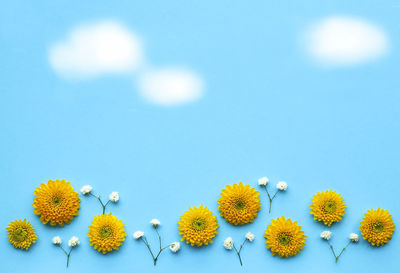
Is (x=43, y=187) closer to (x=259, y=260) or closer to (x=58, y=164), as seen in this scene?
(x=58, y=164)

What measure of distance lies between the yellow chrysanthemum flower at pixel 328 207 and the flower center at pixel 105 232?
30.1 inches

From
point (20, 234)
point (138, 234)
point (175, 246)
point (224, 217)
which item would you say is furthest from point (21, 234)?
point (224, 217)

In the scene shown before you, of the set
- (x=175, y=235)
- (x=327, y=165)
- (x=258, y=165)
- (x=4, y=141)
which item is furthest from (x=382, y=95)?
(x=4, y=141)

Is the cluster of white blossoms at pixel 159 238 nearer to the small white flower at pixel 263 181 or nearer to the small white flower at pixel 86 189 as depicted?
the small white flower at pixel 86 189

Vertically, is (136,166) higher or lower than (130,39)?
lower

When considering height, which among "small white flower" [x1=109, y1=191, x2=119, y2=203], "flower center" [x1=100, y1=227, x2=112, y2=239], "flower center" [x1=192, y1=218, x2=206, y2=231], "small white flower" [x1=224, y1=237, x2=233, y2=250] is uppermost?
"small white flower" [x1=109, y1=191, x2=119, y2=203]

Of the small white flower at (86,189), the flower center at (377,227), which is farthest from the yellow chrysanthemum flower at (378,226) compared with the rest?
the small white flower at (86,189)

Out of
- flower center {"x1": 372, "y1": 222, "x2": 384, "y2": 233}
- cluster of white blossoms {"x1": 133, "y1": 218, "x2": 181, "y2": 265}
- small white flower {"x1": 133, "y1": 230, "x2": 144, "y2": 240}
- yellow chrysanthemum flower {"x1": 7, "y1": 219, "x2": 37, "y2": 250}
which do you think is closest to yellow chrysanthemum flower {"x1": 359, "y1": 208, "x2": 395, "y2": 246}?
flower center {"x1": 372, "y1": 222, "x2": 384, "y2": 233}

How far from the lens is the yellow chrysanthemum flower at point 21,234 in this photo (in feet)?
5.30

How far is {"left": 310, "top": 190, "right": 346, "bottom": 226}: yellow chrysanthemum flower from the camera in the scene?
1578 mm

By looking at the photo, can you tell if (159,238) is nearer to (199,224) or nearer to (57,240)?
(199,224)

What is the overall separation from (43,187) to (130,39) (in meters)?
0.66

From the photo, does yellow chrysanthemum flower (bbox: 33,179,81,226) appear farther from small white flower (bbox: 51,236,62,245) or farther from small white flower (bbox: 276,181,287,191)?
small white flower (bbox: 276,181,287,191)

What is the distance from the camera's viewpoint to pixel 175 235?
163cm
